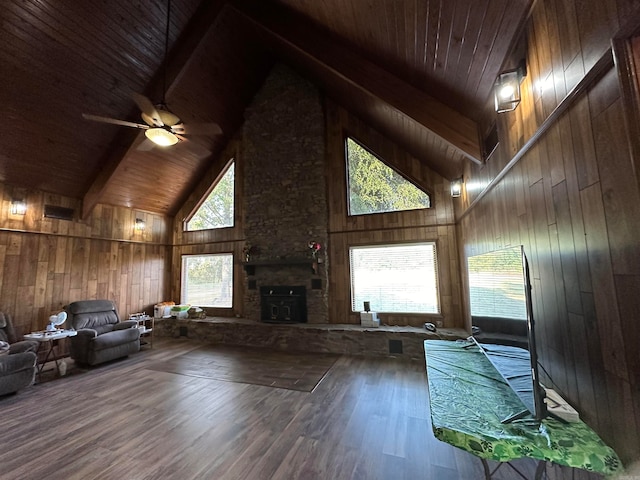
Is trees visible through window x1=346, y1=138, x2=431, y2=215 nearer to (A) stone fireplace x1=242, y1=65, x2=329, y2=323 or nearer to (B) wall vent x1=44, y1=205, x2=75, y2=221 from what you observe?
(A) stone fireplace x1=242, y1=65, x2=329, y2=323

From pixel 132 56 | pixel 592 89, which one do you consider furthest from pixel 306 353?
pixel 132 56

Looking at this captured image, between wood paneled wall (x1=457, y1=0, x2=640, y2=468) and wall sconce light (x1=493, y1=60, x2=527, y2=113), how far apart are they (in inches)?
2.3

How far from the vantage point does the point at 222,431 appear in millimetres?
2551

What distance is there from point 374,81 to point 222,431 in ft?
13.8

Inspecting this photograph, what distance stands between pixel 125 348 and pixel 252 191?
4019 millimetres

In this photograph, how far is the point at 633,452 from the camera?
102 centimetres

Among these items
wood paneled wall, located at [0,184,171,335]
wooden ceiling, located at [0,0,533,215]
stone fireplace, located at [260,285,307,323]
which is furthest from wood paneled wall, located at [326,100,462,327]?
wood paneled wall, located at [0,184,171,335]

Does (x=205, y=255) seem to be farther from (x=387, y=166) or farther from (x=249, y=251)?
(x=387, y=166)

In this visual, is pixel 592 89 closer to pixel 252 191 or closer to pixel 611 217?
pixel 611 217

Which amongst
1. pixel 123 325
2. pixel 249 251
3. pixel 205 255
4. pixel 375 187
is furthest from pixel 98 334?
pixel 375 187

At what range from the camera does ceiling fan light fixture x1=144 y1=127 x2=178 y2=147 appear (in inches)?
140

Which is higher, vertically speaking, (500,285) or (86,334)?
(500,285)

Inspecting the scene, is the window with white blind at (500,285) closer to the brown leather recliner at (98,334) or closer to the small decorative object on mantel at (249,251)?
the small decorative object on mantel at (249,251)

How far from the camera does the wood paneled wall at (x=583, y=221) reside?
3.34 feet
